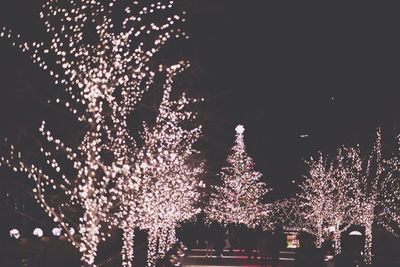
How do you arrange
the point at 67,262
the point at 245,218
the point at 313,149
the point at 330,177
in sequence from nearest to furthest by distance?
the point at 67,262, the point at 330,177, the point at 245,218, the point at 313,149

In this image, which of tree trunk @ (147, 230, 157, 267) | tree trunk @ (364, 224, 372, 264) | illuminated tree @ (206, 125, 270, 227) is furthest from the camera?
illuminated tree @ (206, 125, 270, 227)

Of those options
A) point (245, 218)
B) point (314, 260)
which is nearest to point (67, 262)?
point (314, 260)

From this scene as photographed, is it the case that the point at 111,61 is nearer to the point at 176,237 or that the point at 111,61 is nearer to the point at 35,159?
the point at 35,159

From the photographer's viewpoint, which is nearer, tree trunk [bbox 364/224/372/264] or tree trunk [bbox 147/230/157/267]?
tree trunk [bbox 147/230/157/267]

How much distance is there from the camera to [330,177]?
30.0 meters

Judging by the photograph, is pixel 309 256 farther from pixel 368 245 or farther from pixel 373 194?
pixel 373 194

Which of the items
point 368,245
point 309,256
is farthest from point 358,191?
point 309,256

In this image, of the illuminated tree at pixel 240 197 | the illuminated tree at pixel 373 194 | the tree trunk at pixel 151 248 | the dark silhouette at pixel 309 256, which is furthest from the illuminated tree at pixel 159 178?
the illuminated tree at pixel 240 197

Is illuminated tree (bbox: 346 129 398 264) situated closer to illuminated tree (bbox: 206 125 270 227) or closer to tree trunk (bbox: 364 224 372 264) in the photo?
tree trunk (bbox: 364 224 372 264)

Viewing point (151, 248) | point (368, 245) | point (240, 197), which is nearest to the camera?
point (151, 248)

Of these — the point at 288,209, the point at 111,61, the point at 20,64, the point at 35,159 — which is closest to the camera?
the point at 111,61

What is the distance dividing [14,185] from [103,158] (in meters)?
3.27

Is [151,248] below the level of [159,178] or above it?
below

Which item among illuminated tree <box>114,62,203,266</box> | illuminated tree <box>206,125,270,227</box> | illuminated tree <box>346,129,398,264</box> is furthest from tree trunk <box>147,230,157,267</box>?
illuminated tree <box>206,125,270,227</box>
